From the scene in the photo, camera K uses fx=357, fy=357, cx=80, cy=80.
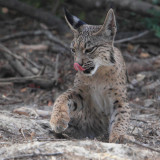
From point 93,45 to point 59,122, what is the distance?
1.14 metres

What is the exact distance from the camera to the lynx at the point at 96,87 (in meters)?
4.71

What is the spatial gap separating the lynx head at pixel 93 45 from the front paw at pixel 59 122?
0.65 metres

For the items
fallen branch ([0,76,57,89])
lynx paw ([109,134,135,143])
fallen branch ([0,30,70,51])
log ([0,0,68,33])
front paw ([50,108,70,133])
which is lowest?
lynx paw ([109,134,135,143])

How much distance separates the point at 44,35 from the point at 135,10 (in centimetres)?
277

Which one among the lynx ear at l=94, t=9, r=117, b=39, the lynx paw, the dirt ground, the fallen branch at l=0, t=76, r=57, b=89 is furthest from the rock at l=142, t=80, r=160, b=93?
the lynx paw

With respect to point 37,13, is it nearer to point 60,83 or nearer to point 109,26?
point 60,83

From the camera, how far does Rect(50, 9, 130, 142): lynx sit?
4.71 metres

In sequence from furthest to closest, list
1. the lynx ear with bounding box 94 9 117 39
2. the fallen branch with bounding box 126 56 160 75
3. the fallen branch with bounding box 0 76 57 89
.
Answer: the fallen branch with bounding box 126 56 160 75 < the fallen branch with bounding box 0 76 57 89 < the lynx ear with bounding box 94 9 117 39

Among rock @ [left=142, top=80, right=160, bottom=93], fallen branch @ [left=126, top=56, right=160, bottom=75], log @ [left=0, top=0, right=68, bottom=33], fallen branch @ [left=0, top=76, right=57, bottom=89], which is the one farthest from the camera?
log @ [left=0, top=0, right=68, bottom=33]

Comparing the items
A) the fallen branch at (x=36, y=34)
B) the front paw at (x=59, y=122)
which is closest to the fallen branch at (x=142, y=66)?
the fallen branch at (x=36, y=34)

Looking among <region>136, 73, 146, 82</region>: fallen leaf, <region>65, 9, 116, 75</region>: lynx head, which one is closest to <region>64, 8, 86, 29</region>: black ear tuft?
<region>65, 9, 116, 75</region>: lynx head

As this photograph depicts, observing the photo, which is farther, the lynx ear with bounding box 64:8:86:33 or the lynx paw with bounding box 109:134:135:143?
the lynx ear with bounding box 64:8:86:33

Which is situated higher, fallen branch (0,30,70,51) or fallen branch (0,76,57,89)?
fallen branch (0,30,70,51)

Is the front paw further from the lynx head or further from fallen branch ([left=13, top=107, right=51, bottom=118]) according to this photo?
fallen branch ([left=13, top=107, right=51, bottom=118])
